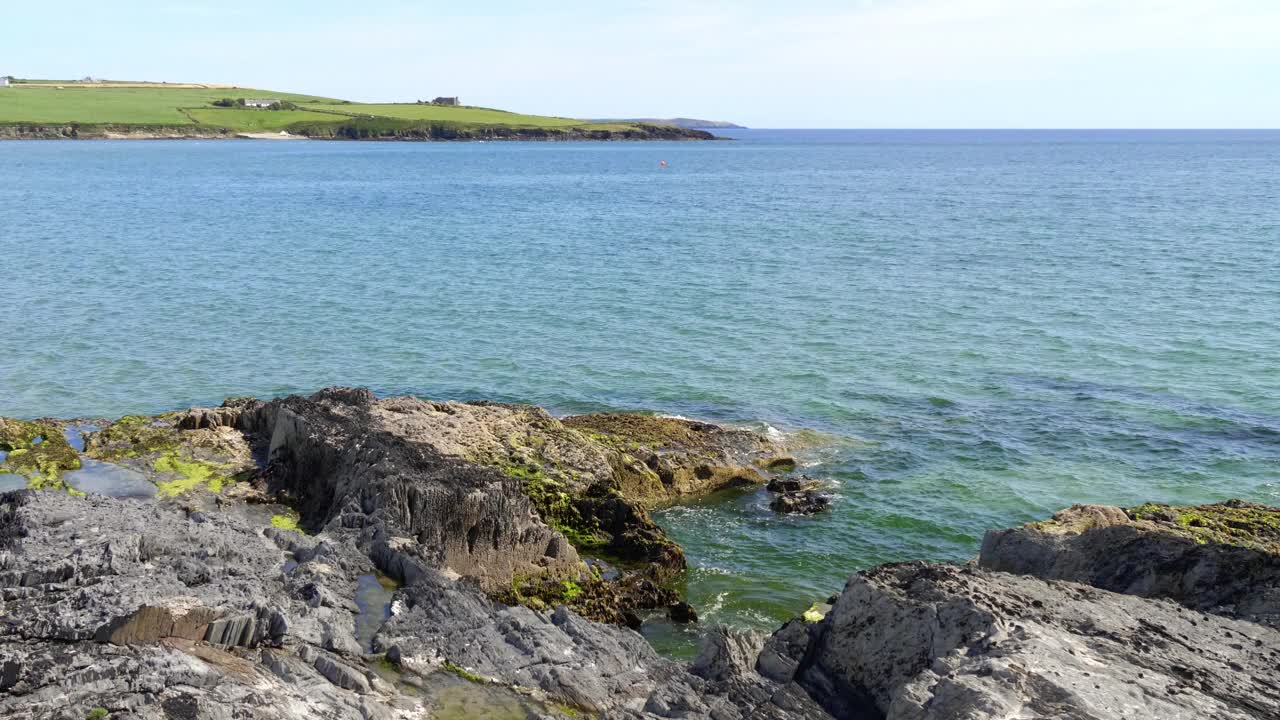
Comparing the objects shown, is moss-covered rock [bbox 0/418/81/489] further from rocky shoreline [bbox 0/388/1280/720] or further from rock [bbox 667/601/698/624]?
rock [bbox 667/601/698/624]

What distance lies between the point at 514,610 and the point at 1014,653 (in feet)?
27.7

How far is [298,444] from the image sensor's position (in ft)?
86.9

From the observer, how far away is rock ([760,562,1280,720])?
1362 centimetres

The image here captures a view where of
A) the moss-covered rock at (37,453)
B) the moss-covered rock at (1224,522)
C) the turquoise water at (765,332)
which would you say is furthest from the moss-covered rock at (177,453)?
the moss-covered rock at (1224,522)

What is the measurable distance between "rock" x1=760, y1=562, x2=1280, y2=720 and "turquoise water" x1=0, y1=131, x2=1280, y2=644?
5.04 metres


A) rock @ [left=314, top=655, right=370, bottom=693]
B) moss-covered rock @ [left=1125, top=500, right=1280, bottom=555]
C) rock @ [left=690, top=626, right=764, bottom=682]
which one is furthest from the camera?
moss-covered rock @ [left=1125, top=500, right=1280, bottom=555]

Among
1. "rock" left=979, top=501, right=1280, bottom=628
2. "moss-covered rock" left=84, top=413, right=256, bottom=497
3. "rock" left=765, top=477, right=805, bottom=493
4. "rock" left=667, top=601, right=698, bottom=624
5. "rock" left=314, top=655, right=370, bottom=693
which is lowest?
"rock" left=667, top=601, right=698, bottom=624

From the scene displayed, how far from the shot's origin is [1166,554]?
62.1 feet

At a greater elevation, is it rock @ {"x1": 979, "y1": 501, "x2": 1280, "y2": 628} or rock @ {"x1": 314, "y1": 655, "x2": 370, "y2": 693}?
rock @ {"x1": 979, "y1": 501, "x2": 1280, "y2": 628}

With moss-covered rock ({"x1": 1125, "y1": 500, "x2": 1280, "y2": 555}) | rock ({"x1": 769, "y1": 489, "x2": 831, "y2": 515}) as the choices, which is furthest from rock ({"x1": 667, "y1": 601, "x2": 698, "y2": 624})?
moss-covered rock ({"x1": 1125, "y1": 500, "x2": 1280, "y2": 555})

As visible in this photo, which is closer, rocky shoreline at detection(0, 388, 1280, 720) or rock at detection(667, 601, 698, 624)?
rocky shoreline at detection(0, 388, 1280, 720)

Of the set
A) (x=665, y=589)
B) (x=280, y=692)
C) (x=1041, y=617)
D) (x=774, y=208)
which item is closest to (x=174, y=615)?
(x=280, y=692)

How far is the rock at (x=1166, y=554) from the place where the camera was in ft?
59.3

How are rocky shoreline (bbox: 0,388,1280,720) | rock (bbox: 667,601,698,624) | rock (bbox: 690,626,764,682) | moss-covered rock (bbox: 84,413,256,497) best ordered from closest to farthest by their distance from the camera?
rocky shoreline (bbox: 0,388,1280,720), rock (bbox: 690,626,764,682), rock (bbox: 667,601,698,624), moss-covered rock (bbox: 84,413,256,497)
